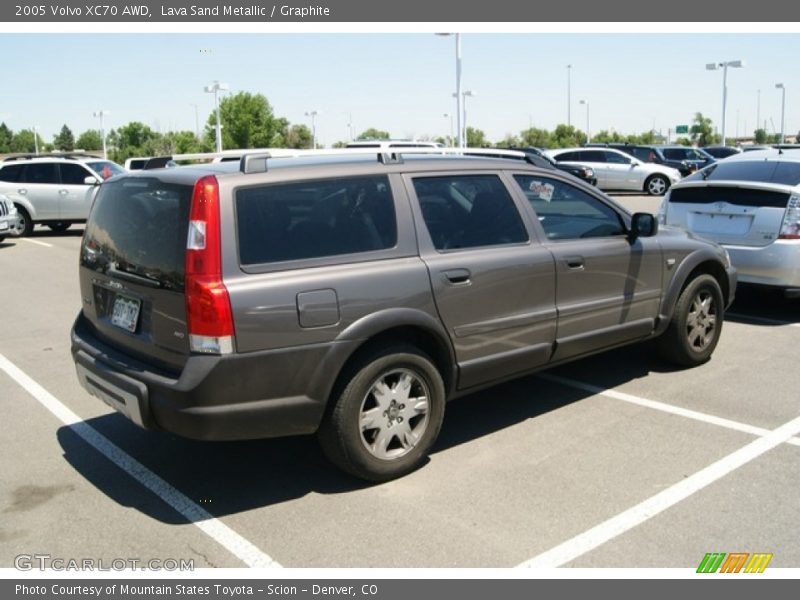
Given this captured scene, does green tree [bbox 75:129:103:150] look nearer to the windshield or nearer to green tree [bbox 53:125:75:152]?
green tree [bbox 53:125:75:152]

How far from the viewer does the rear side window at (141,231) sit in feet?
13.1

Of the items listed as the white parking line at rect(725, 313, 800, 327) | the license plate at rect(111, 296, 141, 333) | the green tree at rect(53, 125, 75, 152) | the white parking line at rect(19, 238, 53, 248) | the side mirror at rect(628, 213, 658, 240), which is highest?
the green tree at rect(53, 125, 75, 152)

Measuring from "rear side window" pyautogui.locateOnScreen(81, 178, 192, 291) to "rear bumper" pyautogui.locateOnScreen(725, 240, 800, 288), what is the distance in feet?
19.8

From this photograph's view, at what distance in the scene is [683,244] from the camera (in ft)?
20.6

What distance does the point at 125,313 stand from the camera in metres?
4.41

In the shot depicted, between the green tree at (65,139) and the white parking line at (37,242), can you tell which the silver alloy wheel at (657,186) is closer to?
the white parking line at (37,242)

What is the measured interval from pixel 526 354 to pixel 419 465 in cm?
101

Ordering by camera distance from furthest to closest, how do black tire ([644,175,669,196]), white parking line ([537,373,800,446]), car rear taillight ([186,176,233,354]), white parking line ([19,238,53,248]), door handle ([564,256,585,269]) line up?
black tire ([644,175,669,196])
white parking line ([19,238,53,248])
door handle ([564,256,585,269])
white parking line ([537,373,800,446])
car rear taillight ([186,176,233,354])

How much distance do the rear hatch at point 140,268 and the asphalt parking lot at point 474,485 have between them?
2.70 ft

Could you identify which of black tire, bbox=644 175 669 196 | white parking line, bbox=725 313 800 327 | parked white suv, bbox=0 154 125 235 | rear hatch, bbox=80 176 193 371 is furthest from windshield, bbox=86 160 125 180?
black tire, bbox=644 175 669 196

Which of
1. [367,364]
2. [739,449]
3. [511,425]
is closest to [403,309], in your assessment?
[367,364]

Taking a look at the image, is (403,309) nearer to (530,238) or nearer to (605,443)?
(530,238)

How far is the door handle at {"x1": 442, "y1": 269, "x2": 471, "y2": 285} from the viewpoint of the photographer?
462cm

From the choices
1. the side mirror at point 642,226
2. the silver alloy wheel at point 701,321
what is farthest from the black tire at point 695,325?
the side mirror at point 642,226
